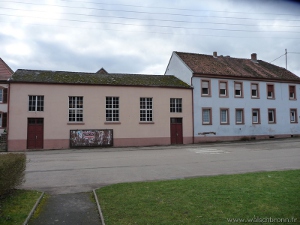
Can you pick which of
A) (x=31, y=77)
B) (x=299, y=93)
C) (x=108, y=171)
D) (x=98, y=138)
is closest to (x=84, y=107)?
(x=98, y=138)

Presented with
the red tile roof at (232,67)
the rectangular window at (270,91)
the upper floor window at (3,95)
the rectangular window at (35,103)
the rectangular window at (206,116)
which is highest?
the red tile roof at (232,67)

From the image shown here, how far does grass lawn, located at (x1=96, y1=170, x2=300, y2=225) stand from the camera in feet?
16.7

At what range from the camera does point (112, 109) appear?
26.7 meters

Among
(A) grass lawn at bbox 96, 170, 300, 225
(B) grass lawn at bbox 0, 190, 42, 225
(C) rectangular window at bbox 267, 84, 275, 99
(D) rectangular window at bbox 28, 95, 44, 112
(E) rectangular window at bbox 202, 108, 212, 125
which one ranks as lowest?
(B) grass lawn at bbox 0, 190, 42, 225

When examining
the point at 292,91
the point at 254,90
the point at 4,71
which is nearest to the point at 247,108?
the point at 254,90

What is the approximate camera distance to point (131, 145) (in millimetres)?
26641

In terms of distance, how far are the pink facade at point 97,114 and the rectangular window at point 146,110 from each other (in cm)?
34

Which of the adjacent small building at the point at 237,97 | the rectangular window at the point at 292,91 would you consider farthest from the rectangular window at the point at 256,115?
the rectangular window at the point at 292,91

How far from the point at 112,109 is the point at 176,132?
7.14 meters

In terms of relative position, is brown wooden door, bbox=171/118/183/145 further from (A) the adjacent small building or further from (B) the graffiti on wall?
(B) the graffiti on wall

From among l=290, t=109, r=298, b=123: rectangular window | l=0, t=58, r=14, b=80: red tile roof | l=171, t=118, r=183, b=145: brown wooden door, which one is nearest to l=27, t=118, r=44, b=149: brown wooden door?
l=171, t=118, r=183, b=145: brown wooden door

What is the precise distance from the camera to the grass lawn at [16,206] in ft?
17.1

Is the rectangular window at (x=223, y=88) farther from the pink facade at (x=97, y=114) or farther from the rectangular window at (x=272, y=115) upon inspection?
the rectangular window at (x=272, y=115)

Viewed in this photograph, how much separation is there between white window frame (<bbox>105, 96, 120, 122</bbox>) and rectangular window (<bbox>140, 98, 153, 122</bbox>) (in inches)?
97.5
